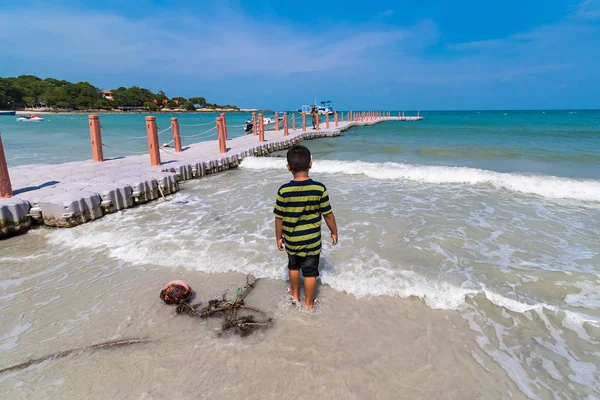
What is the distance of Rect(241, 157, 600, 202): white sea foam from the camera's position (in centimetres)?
792

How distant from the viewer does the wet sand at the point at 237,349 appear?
2242 millimetres

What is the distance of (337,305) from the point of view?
323 cm

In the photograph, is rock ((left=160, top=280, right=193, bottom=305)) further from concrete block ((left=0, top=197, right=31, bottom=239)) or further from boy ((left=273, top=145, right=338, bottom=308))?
concrete block ((left=0, top=197, right=31, bottom=239))

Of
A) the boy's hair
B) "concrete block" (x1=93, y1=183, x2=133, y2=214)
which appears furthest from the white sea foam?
the boy's hair

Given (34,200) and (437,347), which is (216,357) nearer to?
(437,347)

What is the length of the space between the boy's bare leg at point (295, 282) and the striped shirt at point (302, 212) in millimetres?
244

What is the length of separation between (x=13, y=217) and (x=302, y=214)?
5.40m

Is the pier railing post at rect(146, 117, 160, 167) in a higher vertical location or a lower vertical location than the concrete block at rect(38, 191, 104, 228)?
higher

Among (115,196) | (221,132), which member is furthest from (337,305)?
(221,132)

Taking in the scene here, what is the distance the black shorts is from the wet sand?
17.1 inches

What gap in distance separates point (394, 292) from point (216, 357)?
1.98m

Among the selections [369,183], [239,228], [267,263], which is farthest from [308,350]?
[369,183]

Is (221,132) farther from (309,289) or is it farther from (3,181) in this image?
(309,289)

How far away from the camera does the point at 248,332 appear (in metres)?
2.78
